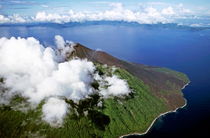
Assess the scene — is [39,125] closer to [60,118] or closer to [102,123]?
[60,118]

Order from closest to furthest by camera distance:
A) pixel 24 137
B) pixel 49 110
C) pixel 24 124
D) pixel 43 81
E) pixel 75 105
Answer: pixel 24 137 → pixel 24 124 → pixel 49 110 → pixel 75 105 → pixel 43 81

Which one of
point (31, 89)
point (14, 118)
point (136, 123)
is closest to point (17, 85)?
point (31, 89)

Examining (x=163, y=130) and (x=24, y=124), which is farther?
(x=163, y=130)

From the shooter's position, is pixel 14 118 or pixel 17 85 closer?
pixel 14 118

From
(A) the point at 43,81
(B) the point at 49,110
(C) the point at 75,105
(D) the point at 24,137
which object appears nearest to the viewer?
(D) the point at 24,137

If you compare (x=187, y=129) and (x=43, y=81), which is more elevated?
(x=43, y=81)

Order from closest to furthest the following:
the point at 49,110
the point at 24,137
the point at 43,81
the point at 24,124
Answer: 1. the point at 24,137
2. the point at 24,124
3. the point at 49,110
4. the point at 43,81

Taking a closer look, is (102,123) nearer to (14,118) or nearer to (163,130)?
(163,130)

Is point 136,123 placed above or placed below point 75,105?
below

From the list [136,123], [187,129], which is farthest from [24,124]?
[187,129]
